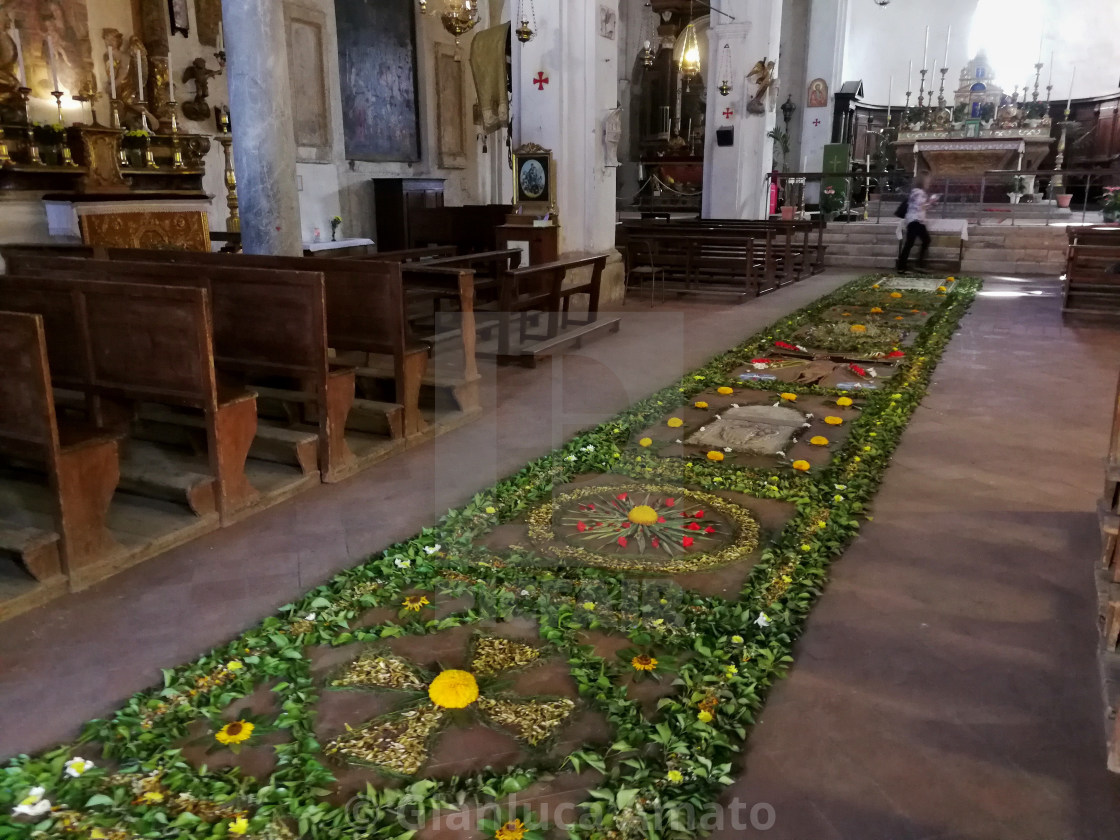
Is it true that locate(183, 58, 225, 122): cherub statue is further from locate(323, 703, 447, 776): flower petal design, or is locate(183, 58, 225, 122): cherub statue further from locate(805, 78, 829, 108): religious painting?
locate(805, 78, 829, 108): religious painting

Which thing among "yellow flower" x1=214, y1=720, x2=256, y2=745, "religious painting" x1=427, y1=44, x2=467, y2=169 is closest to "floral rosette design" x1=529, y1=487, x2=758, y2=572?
"yellow flower" x1=214, y1=720, x2=256, y2=745

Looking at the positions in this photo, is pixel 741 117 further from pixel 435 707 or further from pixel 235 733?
pixel 235 733

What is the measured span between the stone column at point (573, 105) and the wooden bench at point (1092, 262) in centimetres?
511

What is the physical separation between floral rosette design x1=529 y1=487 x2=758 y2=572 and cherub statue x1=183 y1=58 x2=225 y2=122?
298 inches

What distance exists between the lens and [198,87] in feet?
30.8

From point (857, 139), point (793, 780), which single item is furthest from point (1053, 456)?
point (857, 139)

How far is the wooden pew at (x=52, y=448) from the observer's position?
10.2 feet

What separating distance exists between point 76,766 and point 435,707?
0.96 metres

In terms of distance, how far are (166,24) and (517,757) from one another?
9.21 metres

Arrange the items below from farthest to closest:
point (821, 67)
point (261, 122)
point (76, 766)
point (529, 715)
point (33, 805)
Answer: point (821, 67) → point (261, 122) → point (529, 715) → point (76, 766) → point (33, 805)

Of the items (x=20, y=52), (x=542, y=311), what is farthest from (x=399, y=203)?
(x=20, y=52)

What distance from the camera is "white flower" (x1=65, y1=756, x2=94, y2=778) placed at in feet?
7.40

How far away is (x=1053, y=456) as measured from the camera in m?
4.74

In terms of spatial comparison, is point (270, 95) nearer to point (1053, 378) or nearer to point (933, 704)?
point (933, 704)
